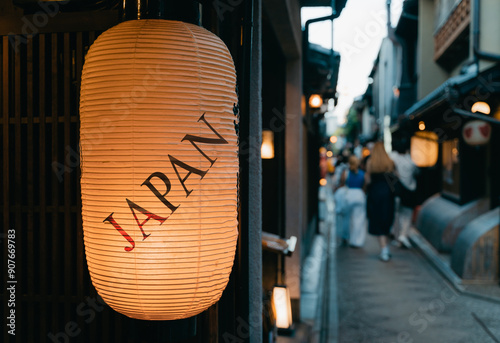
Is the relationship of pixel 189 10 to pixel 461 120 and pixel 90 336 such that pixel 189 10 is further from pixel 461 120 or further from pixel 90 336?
pixel 461 120

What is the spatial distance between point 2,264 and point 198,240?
1.65 metres

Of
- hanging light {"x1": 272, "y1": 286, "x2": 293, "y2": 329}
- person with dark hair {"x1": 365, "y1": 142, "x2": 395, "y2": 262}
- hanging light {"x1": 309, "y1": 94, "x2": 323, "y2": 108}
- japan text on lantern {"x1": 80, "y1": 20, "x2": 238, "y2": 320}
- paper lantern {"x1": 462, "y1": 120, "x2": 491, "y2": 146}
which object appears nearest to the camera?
japan text on lantern {"x1": 80, "y1": 20, "x2": 238, "y2": 320}

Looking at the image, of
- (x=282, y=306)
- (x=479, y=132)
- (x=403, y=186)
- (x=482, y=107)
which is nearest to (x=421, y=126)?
(x=403, y=186)

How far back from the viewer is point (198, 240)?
227 centimetres

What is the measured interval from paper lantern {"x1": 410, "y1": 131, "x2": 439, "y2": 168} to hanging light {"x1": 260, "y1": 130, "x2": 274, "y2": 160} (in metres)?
11.4

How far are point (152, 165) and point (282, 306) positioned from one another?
5045 mm

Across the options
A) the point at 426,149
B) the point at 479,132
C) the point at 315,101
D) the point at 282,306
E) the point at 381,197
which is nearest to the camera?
the point at 282,306

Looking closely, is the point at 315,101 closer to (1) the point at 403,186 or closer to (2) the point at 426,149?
(1) the point at 403,186

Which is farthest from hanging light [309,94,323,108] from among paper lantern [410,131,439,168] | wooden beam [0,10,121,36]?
wooden beam [0,10,121,36]

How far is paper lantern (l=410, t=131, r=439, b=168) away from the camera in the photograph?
1764 cm

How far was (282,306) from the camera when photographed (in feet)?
22.1

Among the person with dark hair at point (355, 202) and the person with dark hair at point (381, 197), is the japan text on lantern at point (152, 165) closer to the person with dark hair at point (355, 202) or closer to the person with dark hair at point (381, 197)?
the person with dark hair at point (381, 197)

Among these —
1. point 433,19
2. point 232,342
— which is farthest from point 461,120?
point 232,342

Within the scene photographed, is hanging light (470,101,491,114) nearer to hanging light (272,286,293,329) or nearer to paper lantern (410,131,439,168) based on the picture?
paper lantern (410,131,439,168)
